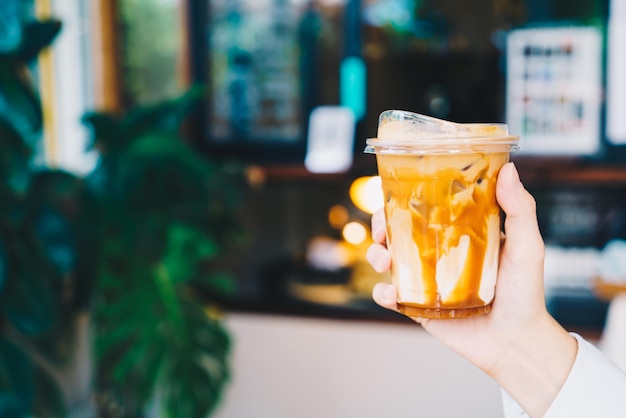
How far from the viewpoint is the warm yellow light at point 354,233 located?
11.2 feet

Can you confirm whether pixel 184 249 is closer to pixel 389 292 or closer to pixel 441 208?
pixel 389 292

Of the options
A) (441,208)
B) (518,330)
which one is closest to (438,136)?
(441,208)

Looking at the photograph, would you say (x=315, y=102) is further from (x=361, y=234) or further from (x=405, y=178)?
(x=405, y=178)

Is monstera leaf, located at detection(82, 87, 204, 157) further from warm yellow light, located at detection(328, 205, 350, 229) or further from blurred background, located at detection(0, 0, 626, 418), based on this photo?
warm yellow light, located at detection(328, 205, 350, 229)

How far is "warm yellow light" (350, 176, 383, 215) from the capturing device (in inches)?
126

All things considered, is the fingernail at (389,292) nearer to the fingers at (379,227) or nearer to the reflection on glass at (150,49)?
the fingers at (379,227)

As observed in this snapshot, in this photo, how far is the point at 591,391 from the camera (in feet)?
3.18

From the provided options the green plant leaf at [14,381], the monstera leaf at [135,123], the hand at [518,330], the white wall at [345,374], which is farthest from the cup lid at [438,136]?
the white wall at [345,374]

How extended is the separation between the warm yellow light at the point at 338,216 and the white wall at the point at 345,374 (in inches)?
23.9

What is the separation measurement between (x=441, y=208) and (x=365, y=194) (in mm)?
2367

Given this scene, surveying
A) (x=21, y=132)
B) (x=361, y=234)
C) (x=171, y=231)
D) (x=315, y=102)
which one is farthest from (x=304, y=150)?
(x=21, y=132)

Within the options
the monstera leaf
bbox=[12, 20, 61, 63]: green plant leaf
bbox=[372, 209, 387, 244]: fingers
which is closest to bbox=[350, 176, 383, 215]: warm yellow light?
the monstera leaf

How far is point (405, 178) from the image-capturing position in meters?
0.93

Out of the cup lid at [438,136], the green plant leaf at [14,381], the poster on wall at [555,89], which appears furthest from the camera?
the poster on wall at [555,89]
